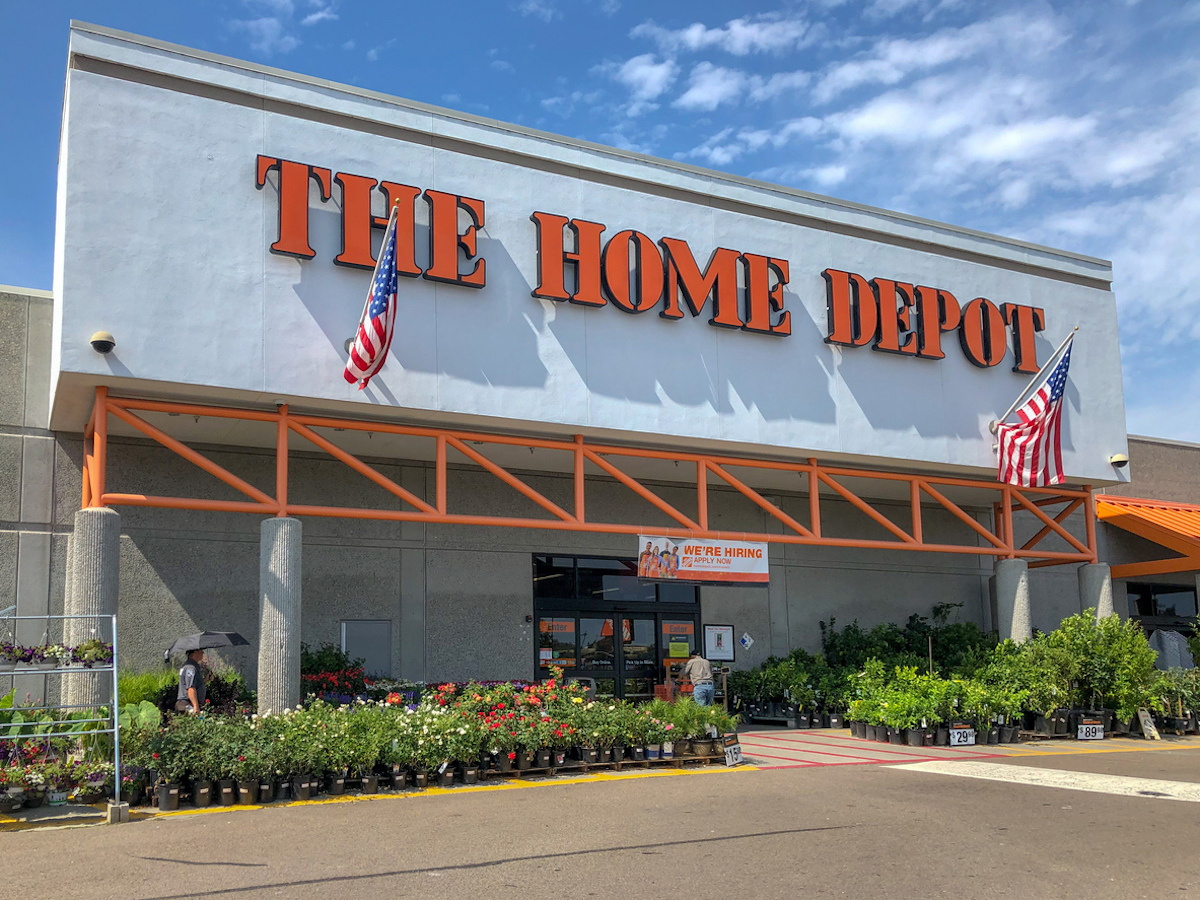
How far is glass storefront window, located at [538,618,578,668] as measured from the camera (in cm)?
2111

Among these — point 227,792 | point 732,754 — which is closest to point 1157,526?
point 732,754

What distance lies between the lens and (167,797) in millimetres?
11047

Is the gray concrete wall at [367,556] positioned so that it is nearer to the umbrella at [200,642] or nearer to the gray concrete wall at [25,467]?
the gray concrete wall at [25,467]

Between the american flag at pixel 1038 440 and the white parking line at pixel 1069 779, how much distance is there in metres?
8.08

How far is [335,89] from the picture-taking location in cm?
1661

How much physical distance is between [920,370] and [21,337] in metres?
16.2

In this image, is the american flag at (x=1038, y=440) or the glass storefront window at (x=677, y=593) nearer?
the american flag at (x=1038, y=440)

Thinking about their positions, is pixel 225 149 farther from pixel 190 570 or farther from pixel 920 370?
pixel 920 370

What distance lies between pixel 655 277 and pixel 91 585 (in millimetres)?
10130

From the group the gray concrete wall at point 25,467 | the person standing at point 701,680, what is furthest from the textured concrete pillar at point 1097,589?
the gray concrete wall at point 25,467

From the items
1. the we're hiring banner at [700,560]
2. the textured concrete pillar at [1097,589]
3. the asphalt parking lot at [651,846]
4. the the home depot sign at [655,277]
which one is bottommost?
the asphalt parking lot at [651,846]

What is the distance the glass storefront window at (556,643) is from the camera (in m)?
21.1

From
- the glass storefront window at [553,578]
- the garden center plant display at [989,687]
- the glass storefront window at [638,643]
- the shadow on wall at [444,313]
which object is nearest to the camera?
the shadow on wall at [444,313]

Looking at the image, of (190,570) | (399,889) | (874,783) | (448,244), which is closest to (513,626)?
(190,570)
